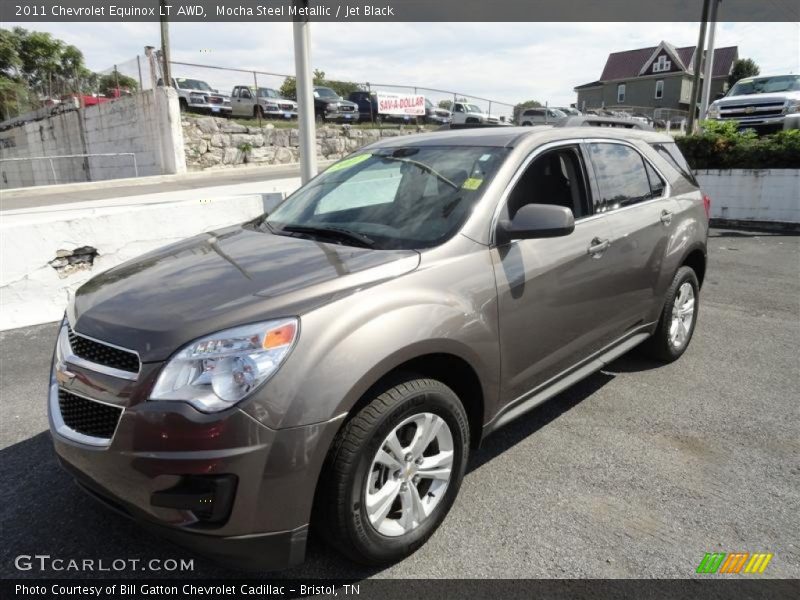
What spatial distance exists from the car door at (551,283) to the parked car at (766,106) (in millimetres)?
12601

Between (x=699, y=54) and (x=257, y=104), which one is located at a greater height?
(x=699, y=54)

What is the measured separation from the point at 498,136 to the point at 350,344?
70.3 inches

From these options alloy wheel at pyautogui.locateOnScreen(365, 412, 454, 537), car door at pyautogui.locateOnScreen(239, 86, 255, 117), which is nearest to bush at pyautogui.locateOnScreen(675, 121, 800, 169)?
alloy wheel at pyautogui.locateOnScreen(365, 412, 454, 537)

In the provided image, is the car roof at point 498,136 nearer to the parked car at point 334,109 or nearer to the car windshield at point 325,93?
the parked car at point 334,109

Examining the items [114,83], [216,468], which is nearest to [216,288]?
[216,468]

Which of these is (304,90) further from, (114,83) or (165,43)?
(114,83)

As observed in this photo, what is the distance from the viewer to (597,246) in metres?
3.30

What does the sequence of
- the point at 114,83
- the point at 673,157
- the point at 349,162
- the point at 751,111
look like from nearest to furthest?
the point at 349,162 → the point at 673,157 → the point at 751,111 → the point at 114,83

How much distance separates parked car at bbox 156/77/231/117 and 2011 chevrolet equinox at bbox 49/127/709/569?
1975 centimetres

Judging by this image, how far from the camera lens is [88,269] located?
590 cm

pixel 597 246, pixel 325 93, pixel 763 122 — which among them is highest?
pixel 325 93

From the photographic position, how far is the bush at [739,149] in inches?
398

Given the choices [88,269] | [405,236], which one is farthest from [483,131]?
[88,269]

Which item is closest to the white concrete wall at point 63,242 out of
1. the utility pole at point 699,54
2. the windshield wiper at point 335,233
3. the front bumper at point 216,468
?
the windshield wiper at point 335,233
